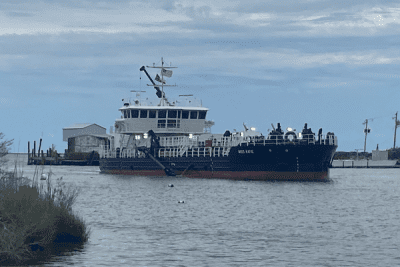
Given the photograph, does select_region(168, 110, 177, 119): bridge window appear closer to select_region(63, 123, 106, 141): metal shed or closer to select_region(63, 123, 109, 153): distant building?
select_region(63, 123, 109, 153): distant building

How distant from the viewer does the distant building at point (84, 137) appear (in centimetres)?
13812

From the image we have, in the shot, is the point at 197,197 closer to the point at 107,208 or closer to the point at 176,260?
the point at 107,208

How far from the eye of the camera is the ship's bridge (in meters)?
71.1

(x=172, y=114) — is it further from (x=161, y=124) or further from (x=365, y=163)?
(x=365, y=163)

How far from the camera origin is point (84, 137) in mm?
139125

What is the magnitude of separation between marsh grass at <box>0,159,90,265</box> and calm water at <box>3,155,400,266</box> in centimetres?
70

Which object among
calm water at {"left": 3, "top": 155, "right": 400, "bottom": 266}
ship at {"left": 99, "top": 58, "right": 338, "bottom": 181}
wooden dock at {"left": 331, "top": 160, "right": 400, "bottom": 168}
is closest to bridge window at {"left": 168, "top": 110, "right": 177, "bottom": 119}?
ship at {"left": 99, "top": 58, "right": 338, "bottom": 181}

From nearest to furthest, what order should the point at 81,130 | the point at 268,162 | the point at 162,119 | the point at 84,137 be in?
the point at 268,162
the point at 162,119
the point at 84,137
the point at 81,130

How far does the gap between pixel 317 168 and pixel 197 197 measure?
689 inches

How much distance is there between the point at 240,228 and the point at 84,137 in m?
115

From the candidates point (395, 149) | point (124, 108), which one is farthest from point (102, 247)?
point (395, 149)

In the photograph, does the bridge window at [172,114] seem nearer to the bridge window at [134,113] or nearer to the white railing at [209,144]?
the white railing at [209,144]

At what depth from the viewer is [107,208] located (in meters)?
36.1

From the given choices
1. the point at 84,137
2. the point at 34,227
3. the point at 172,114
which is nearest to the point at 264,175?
the point at 172,114
